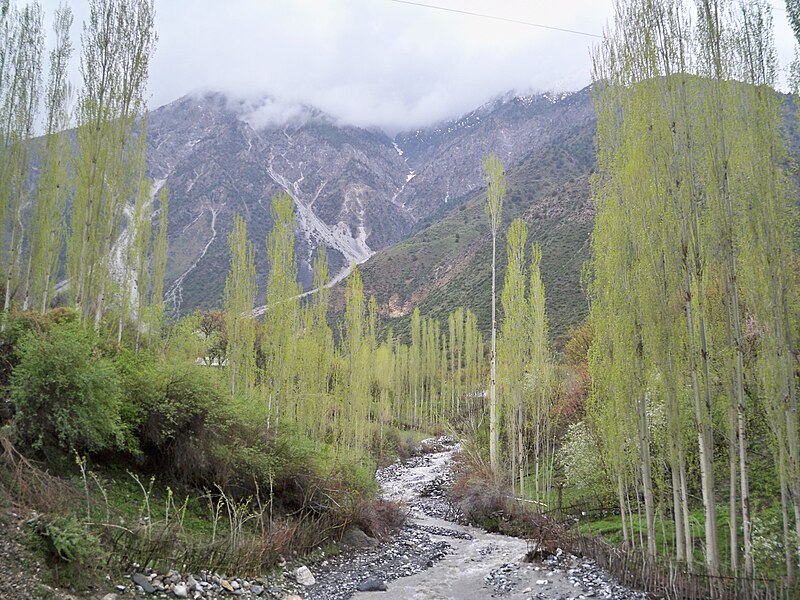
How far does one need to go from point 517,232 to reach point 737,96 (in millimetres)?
12559

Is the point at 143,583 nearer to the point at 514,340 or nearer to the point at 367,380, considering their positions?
the point at 367,380

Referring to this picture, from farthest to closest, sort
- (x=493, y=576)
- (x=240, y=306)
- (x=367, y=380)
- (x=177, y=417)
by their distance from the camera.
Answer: (x=367, y=380), (x=240, y=306), (x=493, y=576), (x=177, y=417)

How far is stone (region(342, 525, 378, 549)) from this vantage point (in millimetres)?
12594

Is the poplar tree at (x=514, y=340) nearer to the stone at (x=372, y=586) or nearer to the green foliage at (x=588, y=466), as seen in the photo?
the green foliage at (x=588, y=466)

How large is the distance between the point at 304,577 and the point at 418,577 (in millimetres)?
2586

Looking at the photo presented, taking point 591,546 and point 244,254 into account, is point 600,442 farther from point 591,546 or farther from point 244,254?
point 244,254

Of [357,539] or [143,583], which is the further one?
[357,539]

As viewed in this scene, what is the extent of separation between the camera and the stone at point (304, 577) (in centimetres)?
960

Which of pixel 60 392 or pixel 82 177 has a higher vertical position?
pixel 82 177

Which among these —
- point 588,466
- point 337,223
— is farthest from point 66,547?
point 337,223

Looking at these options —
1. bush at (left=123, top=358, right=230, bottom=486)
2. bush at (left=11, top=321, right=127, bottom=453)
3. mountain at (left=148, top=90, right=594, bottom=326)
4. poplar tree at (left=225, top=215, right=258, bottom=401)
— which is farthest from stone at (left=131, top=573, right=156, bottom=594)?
mountain at (left=148, top=90, right=594, bottom=326)

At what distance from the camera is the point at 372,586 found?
9961 millimetres

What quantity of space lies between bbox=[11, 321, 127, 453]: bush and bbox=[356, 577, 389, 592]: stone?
17.8 feet

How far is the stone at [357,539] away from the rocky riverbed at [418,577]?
0.03 m
